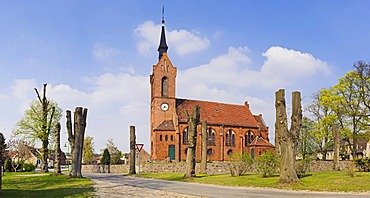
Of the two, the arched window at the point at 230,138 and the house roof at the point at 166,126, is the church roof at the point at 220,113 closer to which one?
the arched window at the point at 230,138

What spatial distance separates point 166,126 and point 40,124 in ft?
77.3

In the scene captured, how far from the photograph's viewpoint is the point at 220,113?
68250mm

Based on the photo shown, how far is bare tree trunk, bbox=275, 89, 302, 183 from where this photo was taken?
65.4 ft

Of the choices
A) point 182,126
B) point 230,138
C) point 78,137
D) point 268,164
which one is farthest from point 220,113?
point 268,164

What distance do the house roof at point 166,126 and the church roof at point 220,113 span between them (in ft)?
7.04

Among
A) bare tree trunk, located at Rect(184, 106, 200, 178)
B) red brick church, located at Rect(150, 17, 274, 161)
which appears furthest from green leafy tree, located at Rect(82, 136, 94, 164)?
bare tree trunk, located at Rect(184, 106, 200, 178)

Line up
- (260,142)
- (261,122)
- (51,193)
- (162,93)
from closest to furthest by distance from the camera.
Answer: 1. (51,193)
2. (162,93)
3. (260,142)
4. (261,122)

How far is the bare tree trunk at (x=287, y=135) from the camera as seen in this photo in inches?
784

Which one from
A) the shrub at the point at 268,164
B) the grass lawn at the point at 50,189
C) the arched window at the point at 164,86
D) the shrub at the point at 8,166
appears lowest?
the shrub at the point at 8,166

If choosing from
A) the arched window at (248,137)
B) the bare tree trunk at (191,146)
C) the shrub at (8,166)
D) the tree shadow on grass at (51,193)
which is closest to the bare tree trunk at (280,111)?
the bare tree trunk at (191,146)

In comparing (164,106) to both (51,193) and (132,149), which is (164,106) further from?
(51,193)

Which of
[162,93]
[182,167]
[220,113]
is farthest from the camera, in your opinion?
[220,113]

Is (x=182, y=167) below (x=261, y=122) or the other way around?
below

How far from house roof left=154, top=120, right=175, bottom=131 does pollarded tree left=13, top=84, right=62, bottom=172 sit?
20370 millimetres
